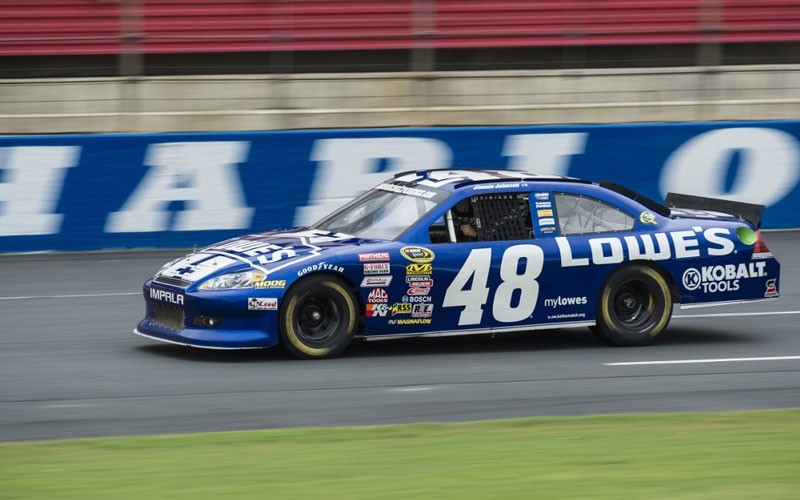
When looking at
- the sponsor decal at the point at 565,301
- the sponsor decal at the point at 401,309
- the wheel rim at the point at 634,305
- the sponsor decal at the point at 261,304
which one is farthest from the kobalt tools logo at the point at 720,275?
the sponsor decal at the point at 261,304

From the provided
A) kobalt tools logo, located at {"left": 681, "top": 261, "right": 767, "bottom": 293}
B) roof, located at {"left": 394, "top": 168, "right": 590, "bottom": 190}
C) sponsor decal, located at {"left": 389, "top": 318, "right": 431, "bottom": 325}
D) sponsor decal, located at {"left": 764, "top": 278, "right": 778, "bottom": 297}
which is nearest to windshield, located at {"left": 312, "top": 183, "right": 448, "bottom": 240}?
roof, located at {"left": 394, "top": 168, "right": 590, "bottom": 190}

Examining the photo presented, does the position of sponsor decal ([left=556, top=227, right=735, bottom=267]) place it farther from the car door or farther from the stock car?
the car door

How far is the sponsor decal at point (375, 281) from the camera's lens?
9375mm

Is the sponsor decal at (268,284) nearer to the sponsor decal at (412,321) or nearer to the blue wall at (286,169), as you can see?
the sponsor decal at (412,321)

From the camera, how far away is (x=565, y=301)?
9.98m

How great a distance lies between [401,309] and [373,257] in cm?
46

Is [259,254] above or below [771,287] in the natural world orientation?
above

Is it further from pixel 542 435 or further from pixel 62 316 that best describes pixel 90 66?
pixel 542 435

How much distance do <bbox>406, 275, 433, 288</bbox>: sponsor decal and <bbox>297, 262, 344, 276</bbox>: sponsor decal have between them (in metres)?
0.54

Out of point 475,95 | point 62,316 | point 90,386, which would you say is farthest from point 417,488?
point 475,95

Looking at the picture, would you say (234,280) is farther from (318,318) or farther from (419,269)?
(419,269)

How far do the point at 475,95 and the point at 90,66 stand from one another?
658cm

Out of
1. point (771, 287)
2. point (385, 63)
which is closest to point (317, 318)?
point (771, 287)

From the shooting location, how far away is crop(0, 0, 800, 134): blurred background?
1820 cm
